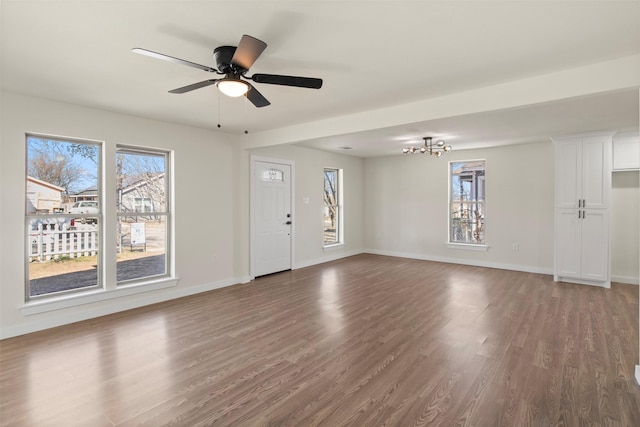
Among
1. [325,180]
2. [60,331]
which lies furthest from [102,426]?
[325,180]

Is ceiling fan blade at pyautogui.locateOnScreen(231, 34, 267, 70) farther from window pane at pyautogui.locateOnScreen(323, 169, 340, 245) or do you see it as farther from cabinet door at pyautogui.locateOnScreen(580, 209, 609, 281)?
cabinet door at pyautogui.locateOnScreen(580, 209, 609, 281)

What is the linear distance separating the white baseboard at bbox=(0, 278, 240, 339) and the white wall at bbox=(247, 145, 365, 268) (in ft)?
7.08

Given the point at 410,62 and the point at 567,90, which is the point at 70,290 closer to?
the point at 410,62

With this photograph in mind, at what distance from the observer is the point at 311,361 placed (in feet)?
9.30

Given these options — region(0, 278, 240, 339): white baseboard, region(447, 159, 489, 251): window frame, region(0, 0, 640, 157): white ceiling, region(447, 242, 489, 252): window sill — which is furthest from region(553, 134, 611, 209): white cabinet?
region(0, 278, 240, 339): white baseboard

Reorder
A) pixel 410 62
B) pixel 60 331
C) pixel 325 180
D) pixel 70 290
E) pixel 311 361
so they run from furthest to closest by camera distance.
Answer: pixel 325 180 → pixel 70 290 → pixel 60 331 → pixel 311 361 → pixel 410 62

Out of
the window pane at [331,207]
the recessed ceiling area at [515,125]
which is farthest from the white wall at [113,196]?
the window pane at [331,207]

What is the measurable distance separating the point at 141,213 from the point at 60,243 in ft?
3.11

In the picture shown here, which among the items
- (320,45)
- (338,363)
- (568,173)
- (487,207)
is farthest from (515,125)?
(338,363)

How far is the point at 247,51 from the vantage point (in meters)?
2.05

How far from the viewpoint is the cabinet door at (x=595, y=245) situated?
5.01 m

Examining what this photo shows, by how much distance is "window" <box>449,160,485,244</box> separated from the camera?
6816 mm

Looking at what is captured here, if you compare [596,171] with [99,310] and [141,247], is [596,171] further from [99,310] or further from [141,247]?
[99,310]

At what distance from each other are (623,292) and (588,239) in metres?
0.86
